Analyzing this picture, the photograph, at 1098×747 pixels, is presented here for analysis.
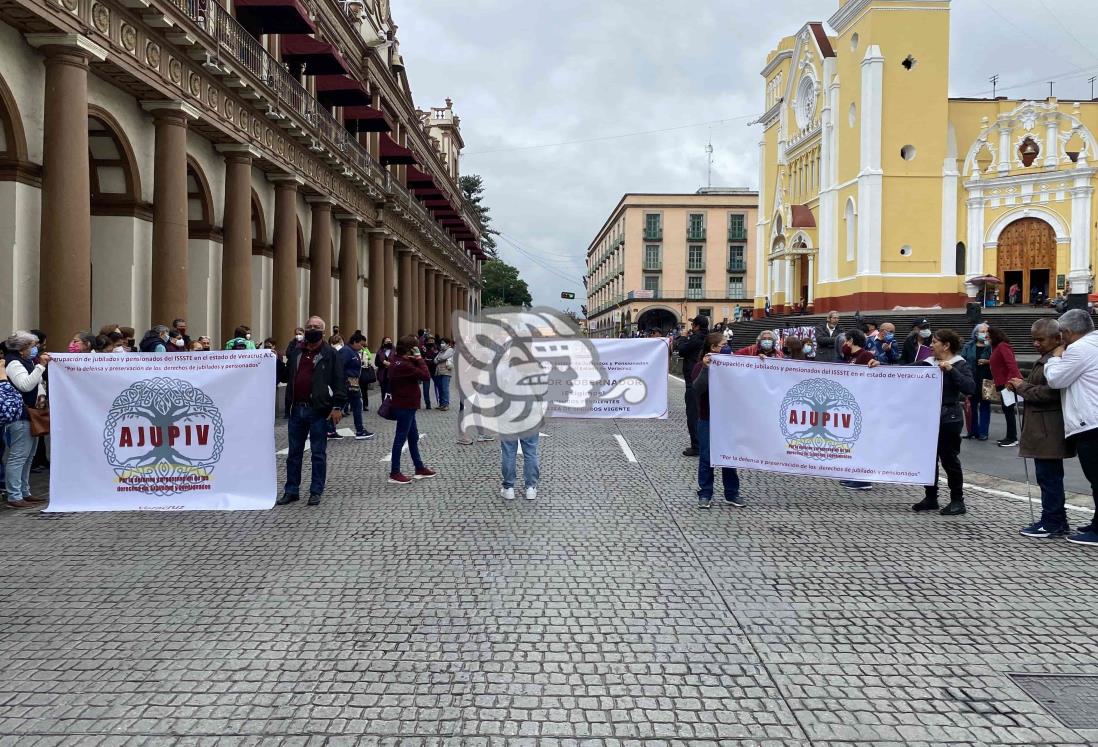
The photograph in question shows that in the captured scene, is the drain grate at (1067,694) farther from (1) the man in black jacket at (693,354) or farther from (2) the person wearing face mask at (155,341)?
(2) the person wearing face mask at (155,341)

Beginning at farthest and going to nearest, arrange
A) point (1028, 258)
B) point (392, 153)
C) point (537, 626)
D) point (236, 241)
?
point (1028, 258) → point (392, 153) → point (236, 241) → point (537, 626)

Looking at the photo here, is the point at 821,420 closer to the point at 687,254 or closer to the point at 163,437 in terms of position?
the point at 163,437

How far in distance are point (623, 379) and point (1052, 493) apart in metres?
6.38

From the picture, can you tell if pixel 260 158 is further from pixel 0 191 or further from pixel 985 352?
pixel 985 352

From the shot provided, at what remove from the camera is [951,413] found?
8.71m

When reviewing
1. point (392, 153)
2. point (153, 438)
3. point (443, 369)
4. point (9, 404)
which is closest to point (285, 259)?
point (443, 369)

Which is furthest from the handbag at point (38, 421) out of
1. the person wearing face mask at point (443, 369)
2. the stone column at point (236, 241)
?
the stone column at point (236, 241)

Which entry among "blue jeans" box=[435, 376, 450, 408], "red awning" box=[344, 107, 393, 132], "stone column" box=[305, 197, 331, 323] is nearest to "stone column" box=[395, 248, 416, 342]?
"red awning" box=[344, 107, 393, 132]

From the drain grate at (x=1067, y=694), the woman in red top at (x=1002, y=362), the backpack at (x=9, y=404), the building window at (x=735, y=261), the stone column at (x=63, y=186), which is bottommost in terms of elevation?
the drain grate at (x=1067, y=694)

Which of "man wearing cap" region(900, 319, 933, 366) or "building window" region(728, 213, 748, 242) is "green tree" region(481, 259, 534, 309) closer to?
"building window" region(728, 213, 748, 242)

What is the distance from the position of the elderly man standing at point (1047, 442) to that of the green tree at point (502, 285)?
104 meters

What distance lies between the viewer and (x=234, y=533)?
299 inches

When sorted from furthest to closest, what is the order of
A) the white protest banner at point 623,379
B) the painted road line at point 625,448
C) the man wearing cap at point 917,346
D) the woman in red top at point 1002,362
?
1. the man wearing cap at point 917,346
2. the white protest banner at point 623,379
3. the painted road line at point 625,448
4. the woman in red top at point 1002,362

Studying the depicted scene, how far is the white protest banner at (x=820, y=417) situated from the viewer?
29.4 ft
